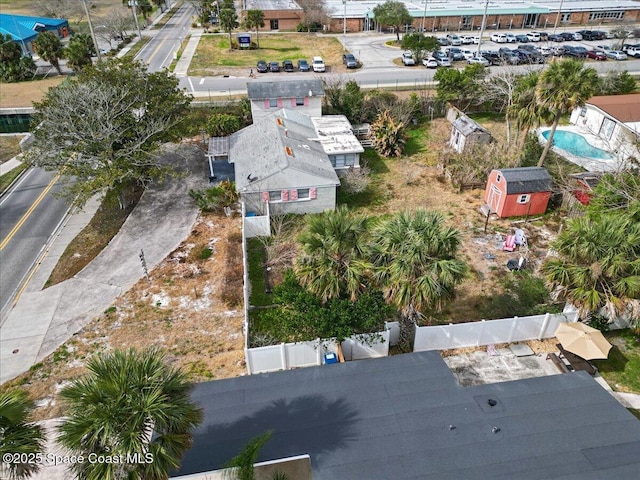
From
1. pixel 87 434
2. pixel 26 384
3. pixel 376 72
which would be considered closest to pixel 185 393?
pixel 87 434

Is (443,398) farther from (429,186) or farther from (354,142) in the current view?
(354,142)

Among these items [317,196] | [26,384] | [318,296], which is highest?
[318,296]

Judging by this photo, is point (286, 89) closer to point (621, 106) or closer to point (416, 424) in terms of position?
point (621, 106)

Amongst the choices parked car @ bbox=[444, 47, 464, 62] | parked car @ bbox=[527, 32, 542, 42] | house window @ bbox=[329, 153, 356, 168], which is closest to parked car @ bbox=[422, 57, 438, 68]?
parked car @ bbox=[444, 47, 464, 62]

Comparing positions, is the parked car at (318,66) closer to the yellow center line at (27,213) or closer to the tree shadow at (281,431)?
→ the yellow center line at (27,213)

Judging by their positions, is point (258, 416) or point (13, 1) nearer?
point (258, 416)

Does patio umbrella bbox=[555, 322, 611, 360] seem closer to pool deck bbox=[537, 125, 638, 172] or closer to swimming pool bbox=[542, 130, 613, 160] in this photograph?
pool deck bbox=[537, 125, 638, 172]

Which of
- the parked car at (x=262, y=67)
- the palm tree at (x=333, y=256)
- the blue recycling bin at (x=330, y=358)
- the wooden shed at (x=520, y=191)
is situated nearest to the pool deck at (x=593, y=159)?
the wooden shed at (x=520, y=191)

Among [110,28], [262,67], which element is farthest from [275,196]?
[110,28]
